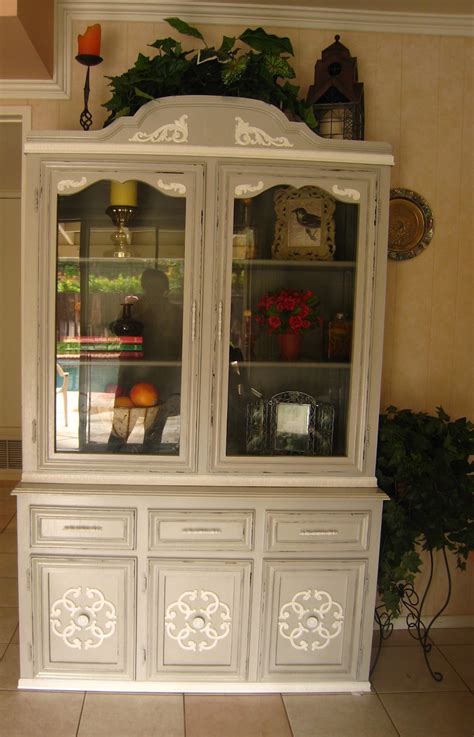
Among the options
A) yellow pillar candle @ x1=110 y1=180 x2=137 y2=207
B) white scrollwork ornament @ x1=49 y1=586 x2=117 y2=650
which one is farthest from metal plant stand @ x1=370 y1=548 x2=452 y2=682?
yellow pillar candle @ x1=110 y1=180 x2=137 y2=207

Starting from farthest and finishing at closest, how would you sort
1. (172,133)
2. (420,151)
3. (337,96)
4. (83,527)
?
(420,151) < (337,96) < (83,527) < (172,133)

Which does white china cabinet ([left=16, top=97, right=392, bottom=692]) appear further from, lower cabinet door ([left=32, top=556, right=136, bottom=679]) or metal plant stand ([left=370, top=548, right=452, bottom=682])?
metal plant stand ([left=370, top=548, right=452, bottom=682])

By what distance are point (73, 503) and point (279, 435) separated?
0.81 metres

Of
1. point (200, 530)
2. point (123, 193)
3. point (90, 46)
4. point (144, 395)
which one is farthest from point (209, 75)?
point (200, 530)

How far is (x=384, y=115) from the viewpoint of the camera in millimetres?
2682

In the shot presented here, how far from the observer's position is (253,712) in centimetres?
226

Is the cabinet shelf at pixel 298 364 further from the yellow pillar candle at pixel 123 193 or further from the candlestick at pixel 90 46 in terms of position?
the candlestick at pixel 90 46

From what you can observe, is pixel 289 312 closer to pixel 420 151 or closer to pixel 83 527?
pixel 420 151

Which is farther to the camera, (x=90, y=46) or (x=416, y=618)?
(x=416, y=618)

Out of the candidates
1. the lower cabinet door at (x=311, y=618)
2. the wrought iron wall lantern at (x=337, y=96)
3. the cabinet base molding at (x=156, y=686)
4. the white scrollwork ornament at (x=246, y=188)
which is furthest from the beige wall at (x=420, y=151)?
the cabinet base molding at (x=156, y=686)

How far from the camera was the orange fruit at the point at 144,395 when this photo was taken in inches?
91.6

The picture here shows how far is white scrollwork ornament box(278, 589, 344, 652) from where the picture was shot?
7.66 ft

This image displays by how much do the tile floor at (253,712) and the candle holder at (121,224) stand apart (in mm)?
1684

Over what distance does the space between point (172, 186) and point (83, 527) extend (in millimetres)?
1289
